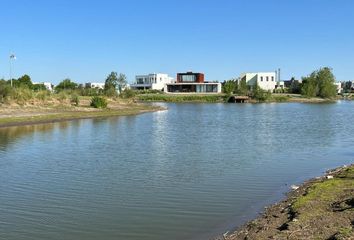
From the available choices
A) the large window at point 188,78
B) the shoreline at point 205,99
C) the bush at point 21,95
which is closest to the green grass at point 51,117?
the bush at point 21,95

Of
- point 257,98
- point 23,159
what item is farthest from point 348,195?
point 257,98

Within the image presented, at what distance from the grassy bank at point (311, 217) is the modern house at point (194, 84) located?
154 metres

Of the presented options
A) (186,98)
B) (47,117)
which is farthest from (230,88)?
(47,117)

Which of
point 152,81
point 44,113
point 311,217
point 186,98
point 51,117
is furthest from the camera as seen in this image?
point 152,81

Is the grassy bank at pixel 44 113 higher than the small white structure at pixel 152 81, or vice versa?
the small white structure at pixel 152 81

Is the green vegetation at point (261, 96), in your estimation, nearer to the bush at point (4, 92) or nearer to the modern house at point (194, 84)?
the modern house at point (194, 84)

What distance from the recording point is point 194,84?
16762 cm

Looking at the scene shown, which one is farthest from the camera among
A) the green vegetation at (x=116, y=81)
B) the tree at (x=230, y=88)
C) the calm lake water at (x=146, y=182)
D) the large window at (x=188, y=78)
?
the large window at (x=188, y=78)

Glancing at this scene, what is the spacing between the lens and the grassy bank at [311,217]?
9.43 metres

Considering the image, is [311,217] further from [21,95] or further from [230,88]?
[230,88]

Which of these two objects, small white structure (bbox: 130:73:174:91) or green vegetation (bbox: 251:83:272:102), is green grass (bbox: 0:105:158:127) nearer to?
green vegetation (bbox: 251:83:272:102)

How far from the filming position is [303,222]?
1038 centimetres


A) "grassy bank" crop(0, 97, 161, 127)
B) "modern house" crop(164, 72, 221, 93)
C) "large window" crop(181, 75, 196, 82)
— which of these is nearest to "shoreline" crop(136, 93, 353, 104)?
"modern house" crop(164, 72, 221, 93)

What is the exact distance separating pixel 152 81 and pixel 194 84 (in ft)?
87.5
